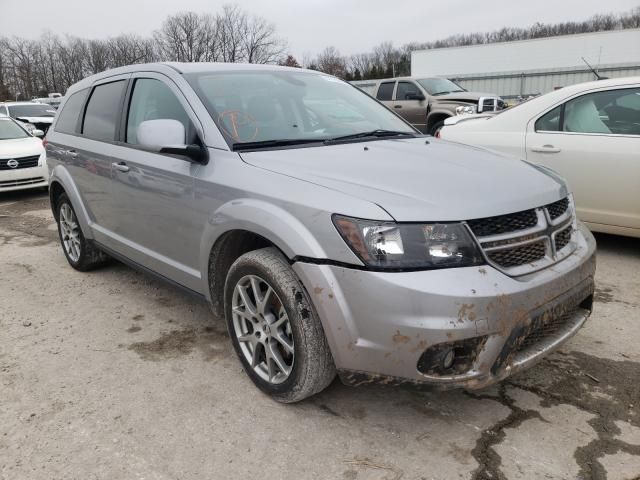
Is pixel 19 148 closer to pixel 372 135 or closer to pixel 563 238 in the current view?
pixel 372 135

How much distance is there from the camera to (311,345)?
2334 millimetres

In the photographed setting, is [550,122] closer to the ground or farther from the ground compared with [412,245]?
farther from the ground

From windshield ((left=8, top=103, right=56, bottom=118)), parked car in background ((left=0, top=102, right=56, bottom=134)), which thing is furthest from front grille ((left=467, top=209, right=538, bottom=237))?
windshield ((left=8, top=103, right=56, bottom=118))

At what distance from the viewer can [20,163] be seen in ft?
29.1

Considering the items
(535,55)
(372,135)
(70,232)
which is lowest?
(70,232)

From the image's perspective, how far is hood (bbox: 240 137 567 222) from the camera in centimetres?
220

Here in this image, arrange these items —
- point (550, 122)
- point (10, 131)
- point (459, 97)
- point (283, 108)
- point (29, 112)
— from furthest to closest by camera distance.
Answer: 1. point (29, 112)
2. point (459, 97)
3. point (10, 131)
4. point (550, 122)
5. point (283, 108)

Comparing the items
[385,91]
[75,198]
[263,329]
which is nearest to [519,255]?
[263,329]

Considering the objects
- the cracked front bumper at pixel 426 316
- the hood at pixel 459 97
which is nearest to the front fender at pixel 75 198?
the cracked front bumper at pixel 426 316

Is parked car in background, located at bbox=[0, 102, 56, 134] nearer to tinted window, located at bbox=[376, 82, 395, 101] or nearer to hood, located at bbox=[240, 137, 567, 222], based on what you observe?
tinted window, located at bbox=[376, 82, 395, 101]

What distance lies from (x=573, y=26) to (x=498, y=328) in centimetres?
7662

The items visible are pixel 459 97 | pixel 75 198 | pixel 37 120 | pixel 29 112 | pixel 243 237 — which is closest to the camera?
pixel 243 237

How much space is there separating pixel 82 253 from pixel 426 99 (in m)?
10.0

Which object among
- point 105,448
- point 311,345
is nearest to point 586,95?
point 311,345
